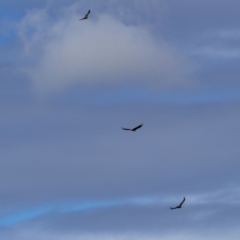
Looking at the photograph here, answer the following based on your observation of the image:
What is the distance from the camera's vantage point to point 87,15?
193 metres
